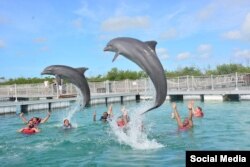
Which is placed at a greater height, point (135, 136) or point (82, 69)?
point (82, 69)

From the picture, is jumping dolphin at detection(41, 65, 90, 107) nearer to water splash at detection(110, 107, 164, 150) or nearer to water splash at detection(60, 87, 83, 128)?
water splash at detection(60, 87, 83, 128)

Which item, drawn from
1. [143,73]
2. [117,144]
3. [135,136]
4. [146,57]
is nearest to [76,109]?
[135,136]

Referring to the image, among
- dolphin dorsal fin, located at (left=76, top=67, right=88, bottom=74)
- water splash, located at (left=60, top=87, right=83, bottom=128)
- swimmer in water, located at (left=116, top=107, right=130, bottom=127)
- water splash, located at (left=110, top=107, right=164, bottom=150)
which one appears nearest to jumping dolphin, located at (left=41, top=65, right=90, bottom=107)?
dolphin dorsal fin, located at (left=76, top=67, right=88, bottom=74)

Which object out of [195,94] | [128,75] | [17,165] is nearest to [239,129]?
[17,165]

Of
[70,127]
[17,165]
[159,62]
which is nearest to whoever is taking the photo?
[159,62]

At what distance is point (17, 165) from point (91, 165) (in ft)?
5.91

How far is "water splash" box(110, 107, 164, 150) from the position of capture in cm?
1163

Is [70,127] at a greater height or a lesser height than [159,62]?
lesser

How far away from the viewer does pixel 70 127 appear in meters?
16.6

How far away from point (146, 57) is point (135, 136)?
376 centimetres

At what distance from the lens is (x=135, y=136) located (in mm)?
12508

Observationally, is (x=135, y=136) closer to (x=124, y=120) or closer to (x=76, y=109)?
(x=124, y=120)

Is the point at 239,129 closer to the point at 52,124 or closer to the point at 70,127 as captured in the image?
the point at 70,127

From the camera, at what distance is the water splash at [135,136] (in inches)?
458
